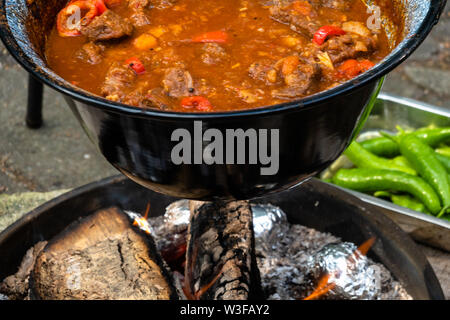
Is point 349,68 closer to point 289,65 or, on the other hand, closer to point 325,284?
point 289,65

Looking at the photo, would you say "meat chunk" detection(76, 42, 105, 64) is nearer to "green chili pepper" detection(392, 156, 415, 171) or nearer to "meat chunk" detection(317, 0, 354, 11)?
"meat chunk" detection(317, 0, 354, 11)

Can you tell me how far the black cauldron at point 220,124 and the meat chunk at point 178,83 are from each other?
6.0 inches

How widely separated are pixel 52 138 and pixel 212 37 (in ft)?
9.04

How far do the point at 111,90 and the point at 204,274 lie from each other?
96 centimetres

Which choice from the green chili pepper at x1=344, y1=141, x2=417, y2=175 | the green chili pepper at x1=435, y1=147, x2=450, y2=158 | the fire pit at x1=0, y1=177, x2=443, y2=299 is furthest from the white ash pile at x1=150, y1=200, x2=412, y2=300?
the green chili pepper at x1=435, y1=147, x2=450, y2=158

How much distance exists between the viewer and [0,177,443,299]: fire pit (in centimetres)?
242

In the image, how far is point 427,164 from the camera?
3428 millimetres

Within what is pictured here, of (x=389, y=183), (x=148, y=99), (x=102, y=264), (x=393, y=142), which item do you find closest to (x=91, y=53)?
(x=148, y=99)

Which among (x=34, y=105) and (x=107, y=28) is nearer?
(x=107, y=28)

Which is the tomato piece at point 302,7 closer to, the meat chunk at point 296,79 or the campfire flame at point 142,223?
the meat chunk at point 296,79

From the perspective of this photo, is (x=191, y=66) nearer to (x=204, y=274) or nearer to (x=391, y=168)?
(x=204, y=274)

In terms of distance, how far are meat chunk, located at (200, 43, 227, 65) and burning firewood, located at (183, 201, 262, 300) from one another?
0.82m

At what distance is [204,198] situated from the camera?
1.86 meters

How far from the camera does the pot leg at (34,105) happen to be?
404 centimetres
